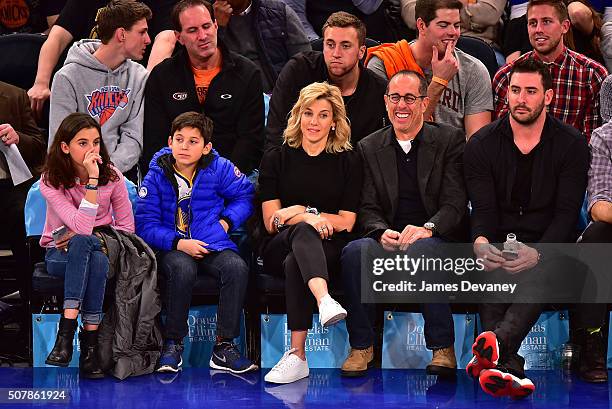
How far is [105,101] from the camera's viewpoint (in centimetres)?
604

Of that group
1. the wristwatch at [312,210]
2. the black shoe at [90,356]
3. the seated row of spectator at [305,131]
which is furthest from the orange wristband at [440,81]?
the black shoe at [90,356]

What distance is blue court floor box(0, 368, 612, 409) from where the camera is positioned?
4.65 meters

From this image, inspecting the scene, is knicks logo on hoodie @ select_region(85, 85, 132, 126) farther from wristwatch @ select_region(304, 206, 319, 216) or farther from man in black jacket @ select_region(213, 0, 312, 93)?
wristwatch @ select_region(304, 206, 319, 216)

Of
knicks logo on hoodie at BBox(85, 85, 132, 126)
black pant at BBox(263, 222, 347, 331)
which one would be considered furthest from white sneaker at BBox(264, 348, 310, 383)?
knicks logo on hoodie at BBox(85, 85, 132, 126)

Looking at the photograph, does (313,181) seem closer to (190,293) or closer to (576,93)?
(190,293)

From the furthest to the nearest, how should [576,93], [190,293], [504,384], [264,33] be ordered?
[264,33] → [576,93] → [190,293] → [504,384]

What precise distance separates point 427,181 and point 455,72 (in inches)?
33.4

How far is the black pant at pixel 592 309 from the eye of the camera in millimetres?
5102

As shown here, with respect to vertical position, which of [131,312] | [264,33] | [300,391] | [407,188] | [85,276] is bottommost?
[300,391]

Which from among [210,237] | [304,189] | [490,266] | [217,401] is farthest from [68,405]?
[490,266]

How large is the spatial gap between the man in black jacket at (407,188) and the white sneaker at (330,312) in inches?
10.3

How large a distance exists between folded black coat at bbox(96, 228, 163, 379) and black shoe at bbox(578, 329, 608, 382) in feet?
6.47

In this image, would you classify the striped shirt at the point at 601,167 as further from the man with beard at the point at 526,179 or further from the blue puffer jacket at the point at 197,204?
the blue puffer jacket at the point at 197,204

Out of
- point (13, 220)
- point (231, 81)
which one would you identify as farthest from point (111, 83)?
point (13, 220)
